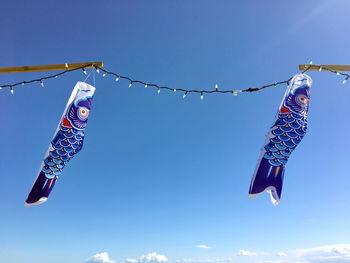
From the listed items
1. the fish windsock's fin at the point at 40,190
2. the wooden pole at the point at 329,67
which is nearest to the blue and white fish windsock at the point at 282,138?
the wooden pole at the point at 329,67

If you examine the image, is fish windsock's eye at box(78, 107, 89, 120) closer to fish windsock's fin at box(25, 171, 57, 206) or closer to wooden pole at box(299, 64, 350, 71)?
fish windsock's fin at box(25, 171, 57, 206)

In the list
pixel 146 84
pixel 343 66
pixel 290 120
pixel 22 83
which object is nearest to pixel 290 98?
pixel 290 120

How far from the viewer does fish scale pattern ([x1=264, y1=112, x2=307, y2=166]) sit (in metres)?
3.63

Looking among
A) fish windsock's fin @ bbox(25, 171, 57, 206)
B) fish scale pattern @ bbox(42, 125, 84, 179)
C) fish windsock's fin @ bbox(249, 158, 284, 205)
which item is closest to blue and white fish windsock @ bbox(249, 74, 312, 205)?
fish windsock's fin @ bbox(249, 158, 284, 205)

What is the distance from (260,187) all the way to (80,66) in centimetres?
341

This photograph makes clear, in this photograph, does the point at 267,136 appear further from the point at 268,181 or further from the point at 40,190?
the point at 40,190

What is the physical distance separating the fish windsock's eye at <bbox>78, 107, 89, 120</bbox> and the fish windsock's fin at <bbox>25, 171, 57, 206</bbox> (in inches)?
39.4

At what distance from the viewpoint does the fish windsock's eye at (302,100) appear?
393cm

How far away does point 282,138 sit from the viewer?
374 centimetres

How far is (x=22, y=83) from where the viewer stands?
14.3 ft

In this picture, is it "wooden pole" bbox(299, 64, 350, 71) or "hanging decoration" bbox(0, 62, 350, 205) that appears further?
"wooden pole" bbox(299, 64, 350, 71)

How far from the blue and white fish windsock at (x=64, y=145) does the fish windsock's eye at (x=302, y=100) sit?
3323 millimetres

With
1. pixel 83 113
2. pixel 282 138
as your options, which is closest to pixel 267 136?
pixel 282 138

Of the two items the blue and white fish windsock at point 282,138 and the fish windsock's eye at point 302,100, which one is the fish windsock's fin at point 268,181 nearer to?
the blue and white fish windsock at point 282,138
